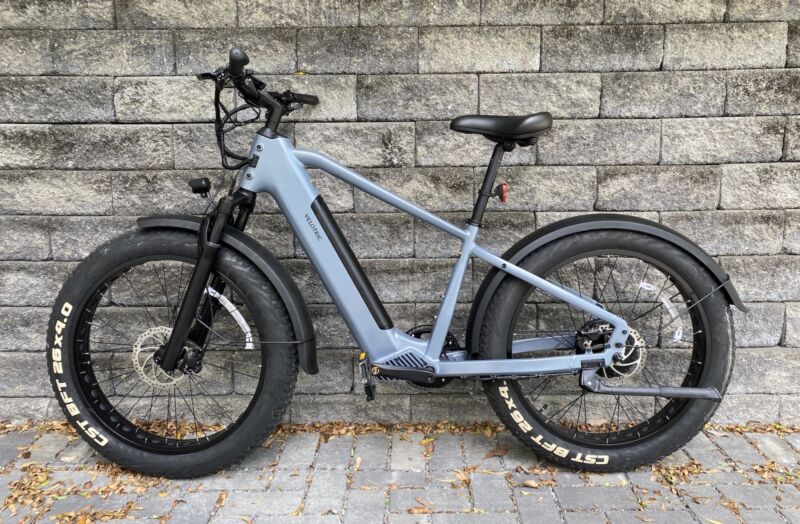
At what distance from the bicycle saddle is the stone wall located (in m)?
0.48

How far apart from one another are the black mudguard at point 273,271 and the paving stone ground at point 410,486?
0.56 m

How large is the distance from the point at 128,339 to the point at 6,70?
5.19ft

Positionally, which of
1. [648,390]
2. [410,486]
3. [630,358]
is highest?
[630,358]

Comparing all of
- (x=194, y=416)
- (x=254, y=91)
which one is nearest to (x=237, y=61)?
(x=254, y=91)

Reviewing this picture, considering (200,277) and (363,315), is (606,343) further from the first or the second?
(200,277)

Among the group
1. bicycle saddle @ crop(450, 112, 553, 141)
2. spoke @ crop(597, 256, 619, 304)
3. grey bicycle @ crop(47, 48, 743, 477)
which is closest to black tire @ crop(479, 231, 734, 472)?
grey bicycle @ crop(47, 48, 743, 477)

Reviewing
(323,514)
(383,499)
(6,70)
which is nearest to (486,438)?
(383,499)

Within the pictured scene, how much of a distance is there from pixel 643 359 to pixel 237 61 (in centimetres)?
238

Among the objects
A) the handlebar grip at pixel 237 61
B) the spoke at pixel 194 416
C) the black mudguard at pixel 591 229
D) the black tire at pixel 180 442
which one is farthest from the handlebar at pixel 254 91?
the spoke at pixel 194 416

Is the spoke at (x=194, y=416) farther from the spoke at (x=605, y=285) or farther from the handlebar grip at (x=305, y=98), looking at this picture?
the spoke at (x=605, y=285)

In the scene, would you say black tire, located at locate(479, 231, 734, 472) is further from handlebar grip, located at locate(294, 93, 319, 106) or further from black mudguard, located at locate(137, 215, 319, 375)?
handlebar grip, located at locate(294, 93, 319, 106)

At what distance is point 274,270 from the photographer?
2.97 meters

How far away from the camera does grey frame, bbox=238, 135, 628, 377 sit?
2.90 metres

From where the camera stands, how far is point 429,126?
3.29m
